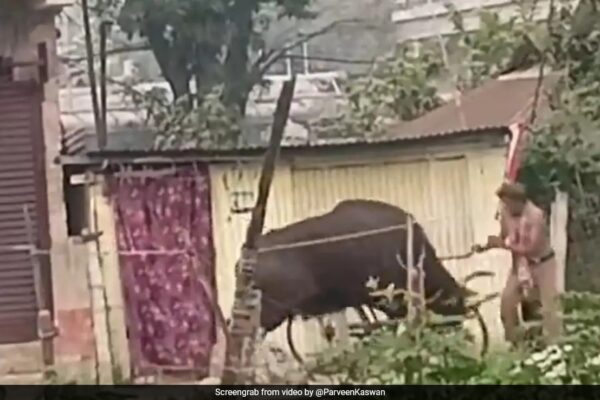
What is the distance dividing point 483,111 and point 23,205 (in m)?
0.52

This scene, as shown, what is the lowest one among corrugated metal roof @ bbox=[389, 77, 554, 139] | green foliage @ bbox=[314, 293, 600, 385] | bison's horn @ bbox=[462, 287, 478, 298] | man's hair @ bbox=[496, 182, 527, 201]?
green foliage @ bbox=[314, 293, 600, 385]

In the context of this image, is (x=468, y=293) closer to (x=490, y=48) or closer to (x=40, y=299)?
(x=490, y=48)

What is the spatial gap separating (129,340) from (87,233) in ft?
0.43

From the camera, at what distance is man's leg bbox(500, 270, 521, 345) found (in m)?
0.98

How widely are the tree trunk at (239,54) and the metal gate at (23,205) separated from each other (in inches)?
8.4

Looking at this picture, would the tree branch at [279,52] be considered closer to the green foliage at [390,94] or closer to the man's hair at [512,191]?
the green foliage at [390,94]

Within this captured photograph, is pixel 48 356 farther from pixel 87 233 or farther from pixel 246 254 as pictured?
pixel 246 254

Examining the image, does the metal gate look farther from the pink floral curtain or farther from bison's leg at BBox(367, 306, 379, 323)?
bison's leg at BBox(367, 306, 379, 323)

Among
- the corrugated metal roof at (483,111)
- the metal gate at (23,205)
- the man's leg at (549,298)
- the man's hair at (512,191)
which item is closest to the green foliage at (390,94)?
the corrugated metal roof at (483,111)

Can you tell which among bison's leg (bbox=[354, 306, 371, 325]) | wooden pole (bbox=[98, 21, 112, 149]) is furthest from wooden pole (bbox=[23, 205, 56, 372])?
bison's leg (bbox=[354, 306, 371, 325])

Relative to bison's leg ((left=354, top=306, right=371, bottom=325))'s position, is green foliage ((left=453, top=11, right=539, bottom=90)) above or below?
above

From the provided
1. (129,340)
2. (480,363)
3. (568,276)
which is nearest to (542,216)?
(568,276)

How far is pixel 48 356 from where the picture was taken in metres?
1.00

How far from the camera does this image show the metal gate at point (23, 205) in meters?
0.98
